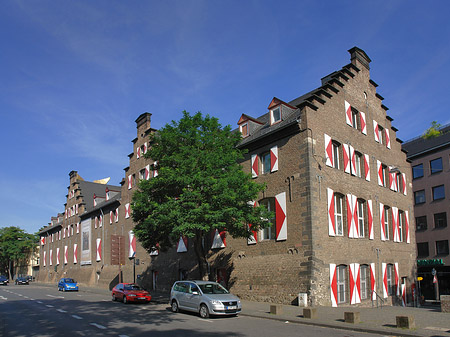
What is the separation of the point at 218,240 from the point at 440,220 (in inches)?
1108

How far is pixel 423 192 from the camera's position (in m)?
44.6

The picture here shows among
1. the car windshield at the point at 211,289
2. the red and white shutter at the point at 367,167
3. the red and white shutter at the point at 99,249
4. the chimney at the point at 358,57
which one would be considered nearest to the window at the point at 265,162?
the red and white shutter at the point at 367,167

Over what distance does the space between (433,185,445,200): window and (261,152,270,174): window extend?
89.5ft

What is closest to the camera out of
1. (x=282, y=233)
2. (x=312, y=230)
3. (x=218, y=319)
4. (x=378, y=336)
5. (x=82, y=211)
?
(x=378, y=336)

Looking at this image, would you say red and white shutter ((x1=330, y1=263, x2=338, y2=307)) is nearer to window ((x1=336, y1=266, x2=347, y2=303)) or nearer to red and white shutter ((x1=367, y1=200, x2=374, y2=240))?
window ((x1=336, y1=266, x2=347, y2=303))

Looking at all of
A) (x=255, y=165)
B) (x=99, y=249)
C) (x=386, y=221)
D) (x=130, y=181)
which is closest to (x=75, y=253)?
(x=99, y=249)

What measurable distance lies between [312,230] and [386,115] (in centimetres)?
1503

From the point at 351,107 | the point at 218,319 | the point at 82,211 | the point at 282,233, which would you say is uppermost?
the point at 351,107

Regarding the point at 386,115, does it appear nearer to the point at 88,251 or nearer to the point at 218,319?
the point at 218,319

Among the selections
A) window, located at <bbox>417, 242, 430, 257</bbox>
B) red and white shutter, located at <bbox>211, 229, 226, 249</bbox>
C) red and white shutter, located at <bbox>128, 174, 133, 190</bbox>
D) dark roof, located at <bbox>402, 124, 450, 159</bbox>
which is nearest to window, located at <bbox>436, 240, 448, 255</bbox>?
window, located at <bbox>417, 242, 430, 257</bbox>

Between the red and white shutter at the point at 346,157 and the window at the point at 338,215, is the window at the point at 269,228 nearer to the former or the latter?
the window at the point at 338,215

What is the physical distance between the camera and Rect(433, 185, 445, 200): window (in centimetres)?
4250

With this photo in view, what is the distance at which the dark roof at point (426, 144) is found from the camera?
4250 cm

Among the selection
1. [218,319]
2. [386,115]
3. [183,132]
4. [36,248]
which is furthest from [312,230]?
[36,248]
